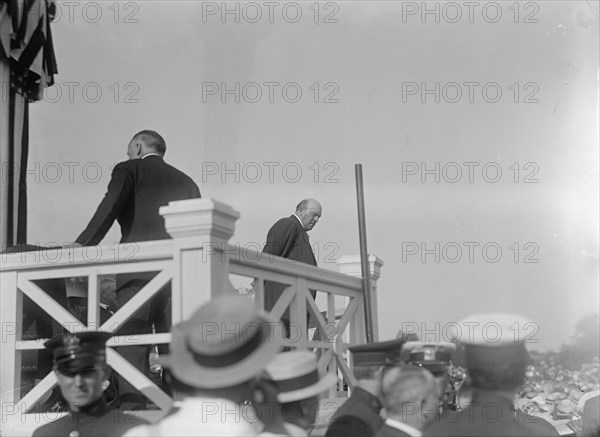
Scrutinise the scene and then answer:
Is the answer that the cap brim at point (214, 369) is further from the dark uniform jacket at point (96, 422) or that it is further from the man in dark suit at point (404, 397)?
the dark uniform jacket at point (96, 422)

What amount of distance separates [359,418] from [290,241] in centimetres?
281

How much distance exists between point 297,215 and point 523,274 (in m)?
2.38

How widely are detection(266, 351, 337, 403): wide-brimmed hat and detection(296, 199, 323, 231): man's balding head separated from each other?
8.99 feet

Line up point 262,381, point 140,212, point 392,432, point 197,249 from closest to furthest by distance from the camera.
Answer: point 262,381 → point 392,432 → point 197,249 → point 140,212

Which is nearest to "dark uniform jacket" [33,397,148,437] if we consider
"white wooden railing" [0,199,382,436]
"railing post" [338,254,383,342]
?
"white wooden railing" [0,199,382,436]

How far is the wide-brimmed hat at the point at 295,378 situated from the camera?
3.09m

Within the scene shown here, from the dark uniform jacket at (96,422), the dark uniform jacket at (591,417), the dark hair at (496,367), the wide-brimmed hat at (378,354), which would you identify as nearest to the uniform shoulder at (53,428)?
the dark uniform jacket at (96,422)

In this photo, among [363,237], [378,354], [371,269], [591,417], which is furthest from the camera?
[371,269]

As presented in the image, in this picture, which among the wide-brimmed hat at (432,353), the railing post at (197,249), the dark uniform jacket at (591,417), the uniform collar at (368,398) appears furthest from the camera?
the wide-brimmed hat at (432,353)

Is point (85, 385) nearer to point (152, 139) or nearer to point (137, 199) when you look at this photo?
point (137, 199)

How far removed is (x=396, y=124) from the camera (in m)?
4.08

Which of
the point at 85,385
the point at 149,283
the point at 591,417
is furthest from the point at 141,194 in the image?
the point at 591,417

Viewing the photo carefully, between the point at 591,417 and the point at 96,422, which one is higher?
the point at 96,422

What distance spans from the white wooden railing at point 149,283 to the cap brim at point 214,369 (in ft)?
2.07
